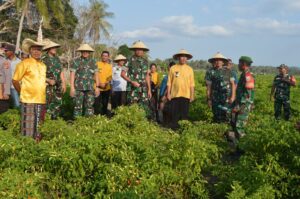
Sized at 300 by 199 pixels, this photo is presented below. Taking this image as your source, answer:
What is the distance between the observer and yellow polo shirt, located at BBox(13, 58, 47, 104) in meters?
6.06

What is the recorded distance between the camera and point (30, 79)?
6145 millimetres

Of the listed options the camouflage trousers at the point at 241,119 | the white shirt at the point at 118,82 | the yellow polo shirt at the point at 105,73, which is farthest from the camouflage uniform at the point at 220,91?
the yellow polo shirt at the point at 105,73

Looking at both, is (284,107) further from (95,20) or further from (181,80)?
(95,20)

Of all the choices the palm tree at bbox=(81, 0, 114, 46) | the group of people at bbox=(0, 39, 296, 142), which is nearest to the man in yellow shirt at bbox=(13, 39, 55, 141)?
the group of people at bbox=(0, 39, 296, 142)

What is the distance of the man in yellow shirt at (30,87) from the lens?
608cm

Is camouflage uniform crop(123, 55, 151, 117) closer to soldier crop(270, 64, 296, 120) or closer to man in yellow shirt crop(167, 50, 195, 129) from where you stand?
Answer: man in yellow shirt crop(167, 50, 195, 129)

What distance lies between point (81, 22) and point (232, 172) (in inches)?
1616

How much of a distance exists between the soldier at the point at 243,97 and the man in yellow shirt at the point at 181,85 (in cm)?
126

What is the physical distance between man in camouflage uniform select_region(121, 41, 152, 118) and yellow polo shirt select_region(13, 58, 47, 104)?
2.12 meters

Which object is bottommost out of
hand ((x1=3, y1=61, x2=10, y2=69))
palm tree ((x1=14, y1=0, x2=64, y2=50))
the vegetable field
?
the vegetable field

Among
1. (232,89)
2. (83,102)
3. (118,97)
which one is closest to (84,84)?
(83,102)

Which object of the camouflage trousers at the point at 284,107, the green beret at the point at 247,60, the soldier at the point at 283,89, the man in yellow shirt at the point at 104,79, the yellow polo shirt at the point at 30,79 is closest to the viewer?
the yellow polo shirt at the point at 30,79

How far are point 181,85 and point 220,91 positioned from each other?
85 centimetres

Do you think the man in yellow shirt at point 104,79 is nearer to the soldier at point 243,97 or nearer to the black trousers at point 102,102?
the black trousers at point 102,102
